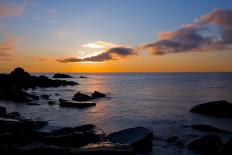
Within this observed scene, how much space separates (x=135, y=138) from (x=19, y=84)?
6824cm

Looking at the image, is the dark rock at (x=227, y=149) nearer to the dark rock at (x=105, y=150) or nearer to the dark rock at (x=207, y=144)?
the dark rock at (x=207, y=144)

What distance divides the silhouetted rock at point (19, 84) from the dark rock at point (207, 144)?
31.8 m

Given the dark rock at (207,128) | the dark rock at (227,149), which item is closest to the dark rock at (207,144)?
the dark rock at (227,149)

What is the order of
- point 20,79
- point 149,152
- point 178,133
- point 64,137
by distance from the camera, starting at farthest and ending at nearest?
point 20,79
point 178,133
point 149,152
point 64,137

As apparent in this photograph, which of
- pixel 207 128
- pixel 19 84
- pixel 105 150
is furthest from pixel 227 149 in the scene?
pixel 19 84

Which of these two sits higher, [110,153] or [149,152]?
[110,153]

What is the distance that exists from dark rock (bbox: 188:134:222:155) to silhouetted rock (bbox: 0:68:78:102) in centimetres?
3183

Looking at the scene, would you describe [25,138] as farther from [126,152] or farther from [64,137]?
[126,152]

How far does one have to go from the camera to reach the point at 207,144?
53.6ft

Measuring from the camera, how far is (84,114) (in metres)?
31.9

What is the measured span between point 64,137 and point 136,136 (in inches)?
152

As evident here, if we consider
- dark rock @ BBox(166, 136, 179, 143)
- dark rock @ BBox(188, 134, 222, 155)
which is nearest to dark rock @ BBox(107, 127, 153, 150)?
dark rock @ BBox(166, 136, 179, 143)

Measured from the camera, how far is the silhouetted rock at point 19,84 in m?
46.1

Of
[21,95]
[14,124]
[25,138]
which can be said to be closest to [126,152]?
[25,138]
